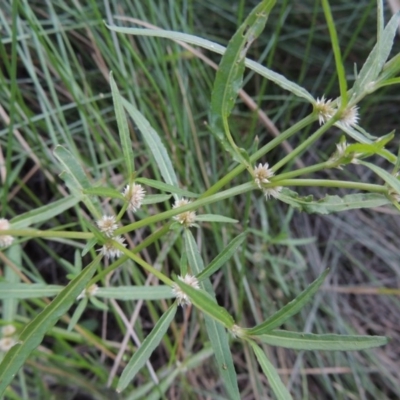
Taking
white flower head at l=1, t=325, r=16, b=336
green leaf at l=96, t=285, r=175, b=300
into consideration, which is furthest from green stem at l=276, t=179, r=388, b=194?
white flower head at l=1, t=325, r=16, b=336

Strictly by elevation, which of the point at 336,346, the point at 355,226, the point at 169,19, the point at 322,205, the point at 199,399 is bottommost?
the point at 199,399

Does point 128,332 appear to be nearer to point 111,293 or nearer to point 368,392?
point 111,293

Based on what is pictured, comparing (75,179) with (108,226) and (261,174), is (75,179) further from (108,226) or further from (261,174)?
(261,174)

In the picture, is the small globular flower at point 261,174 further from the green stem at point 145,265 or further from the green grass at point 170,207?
the green grass at point 170,207

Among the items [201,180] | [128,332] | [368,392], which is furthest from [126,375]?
[368,392]

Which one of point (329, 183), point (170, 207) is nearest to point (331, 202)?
point (329, 183)
